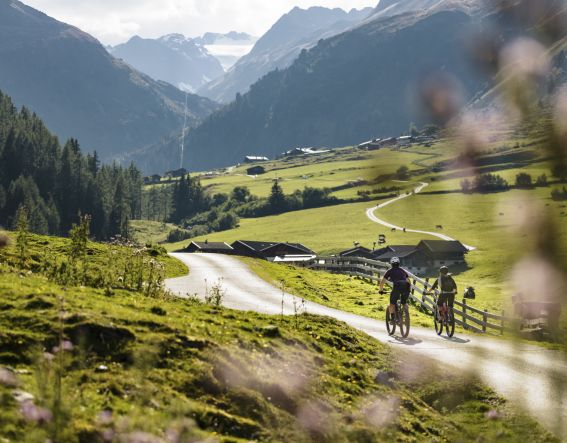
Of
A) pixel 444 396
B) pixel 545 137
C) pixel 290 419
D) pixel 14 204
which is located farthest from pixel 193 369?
pixel 14 204

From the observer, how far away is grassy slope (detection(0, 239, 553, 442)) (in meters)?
8.34

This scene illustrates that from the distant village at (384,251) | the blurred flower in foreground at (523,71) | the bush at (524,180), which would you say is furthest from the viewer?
the distant village at (384,251)

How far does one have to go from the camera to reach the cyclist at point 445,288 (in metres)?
23.1

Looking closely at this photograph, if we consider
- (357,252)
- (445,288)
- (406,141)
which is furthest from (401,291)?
(357,252)

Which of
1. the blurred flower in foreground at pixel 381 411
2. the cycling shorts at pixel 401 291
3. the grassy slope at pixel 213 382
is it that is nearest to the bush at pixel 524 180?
the grassy slope at pixel 213 382

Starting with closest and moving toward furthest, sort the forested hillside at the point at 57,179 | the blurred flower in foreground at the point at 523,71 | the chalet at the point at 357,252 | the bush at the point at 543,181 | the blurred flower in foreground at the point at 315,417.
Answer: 1. the blurred flower in foreground at the point at 523,71
2. the bush at the point at 543,181
3. the blurred flower in foreground at the point at 315,417
4. the chalet at the point at 357,252
5. the forested hillside at the point at 57,179

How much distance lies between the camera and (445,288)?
23453 mm

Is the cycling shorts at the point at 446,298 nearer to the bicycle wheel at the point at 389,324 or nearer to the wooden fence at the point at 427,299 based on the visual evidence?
the wooden fence at the point at 427,299

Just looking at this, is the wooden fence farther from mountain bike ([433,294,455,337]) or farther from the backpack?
the backpack

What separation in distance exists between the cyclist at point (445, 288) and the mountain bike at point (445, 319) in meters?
0.05

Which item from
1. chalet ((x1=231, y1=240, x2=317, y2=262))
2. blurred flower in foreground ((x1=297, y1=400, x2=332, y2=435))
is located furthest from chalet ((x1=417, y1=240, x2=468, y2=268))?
blurred flower in foreground ((x1=297, y1=400, x2=332, y2=435))

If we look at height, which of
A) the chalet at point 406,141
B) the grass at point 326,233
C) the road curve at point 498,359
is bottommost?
the road curve at point 498,359

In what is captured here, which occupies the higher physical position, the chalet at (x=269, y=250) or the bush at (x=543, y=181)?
the chalet at (x=269, y=250)

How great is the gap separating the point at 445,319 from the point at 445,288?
1.37 metres
